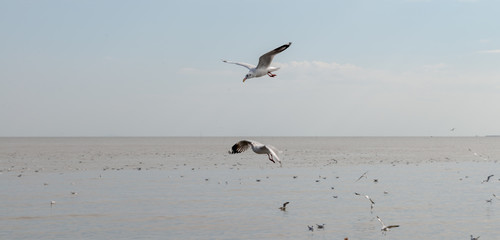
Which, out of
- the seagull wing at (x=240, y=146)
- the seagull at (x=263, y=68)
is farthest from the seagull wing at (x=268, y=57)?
the seagull wing at (x=240, y=146)

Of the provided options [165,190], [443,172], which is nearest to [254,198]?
[165,190]

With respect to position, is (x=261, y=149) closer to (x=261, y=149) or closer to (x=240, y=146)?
(x=261, y=149)

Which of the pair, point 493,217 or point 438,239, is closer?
point 438,239

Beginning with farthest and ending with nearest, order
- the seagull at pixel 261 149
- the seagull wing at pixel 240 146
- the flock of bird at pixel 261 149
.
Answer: the seagull wing at pixel 240 146 → the flock of bird at pixel 261 149 → the seagull at pixel 261 149

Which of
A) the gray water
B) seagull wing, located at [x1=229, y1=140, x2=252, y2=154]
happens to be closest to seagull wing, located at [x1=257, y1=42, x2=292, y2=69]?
seagull wing, located at [x1=229, y1=140, x2=252, y2=154]

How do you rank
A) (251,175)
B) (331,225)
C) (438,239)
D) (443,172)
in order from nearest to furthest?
(438,239) < (331,225) < (251,175) < (443,172)

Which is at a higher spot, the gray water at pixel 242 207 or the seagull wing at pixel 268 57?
the seagull wing at pixel 268 57

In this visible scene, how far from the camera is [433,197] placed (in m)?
30.8

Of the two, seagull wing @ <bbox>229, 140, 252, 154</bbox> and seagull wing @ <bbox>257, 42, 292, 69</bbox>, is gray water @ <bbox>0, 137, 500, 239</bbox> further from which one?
seagull wing @ <bbox>257, 42, 292, 69</bbox>

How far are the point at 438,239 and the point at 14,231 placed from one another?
15217 mm

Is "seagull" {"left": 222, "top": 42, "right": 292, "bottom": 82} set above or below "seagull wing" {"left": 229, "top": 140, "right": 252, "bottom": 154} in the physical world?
above

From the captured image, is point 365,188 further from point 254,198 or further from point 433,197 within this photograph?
point 254,198

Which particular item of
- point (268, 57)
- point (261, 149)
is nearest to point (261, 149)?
point (261, 149)

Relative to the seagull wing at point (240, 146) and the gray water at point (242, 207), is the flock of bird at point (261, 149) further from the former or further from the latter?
the gray water at point (242, 207)
